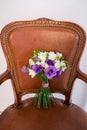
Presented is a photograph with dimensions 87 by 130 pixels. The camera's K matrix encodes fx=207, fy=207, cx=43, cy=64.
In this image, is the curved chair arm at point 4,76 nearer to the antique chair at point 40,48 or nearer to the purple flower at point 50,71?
the antique chair at point 40,48

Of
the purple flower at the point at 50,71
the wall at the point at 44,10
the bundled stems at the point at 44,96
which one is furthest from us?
the wall at the point at 44,10

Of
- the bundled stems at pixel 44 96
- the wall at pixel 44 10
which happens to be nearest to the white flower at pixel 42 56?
the bundled stems at pixel 44 96

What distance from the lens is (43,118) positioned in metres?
1.08

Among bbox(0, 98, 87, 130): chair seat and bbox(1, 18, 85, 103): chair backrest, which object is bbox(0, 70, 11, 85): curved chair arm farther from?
bbox(0, 98, 87, 130): chair seat

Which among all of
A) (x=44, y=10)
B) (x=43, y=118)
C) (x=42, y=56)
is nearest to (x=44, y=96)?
(x=43, y=118)

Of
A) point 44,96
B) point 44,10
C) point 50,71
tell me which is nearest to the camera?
point 50,71

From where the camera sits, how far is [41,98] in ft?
3.70

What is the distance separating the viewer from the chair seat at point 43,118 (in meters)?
1.03

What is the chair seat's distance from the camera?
1027 millimetres

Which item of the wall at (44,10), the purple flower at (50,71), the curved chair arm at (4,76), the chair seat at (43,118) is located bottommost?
the chair seat at (43,118)

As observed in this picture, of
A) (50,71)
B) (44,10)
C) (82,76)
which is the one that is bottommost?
(82,76)

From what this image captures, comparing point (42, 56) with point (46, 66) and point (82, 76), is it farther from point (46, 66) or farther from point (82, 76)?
point (82, 76)

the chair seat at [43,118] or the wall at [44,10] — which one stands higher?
the wall at [44,10]

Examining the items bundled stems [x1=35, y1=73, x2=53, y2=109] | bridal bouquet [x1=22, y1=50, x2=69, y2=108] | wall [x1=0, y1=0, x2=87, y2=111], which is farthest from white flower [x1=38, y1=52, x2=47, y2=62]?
wall [x1=0, y1=0, x2=87, y2=111]
